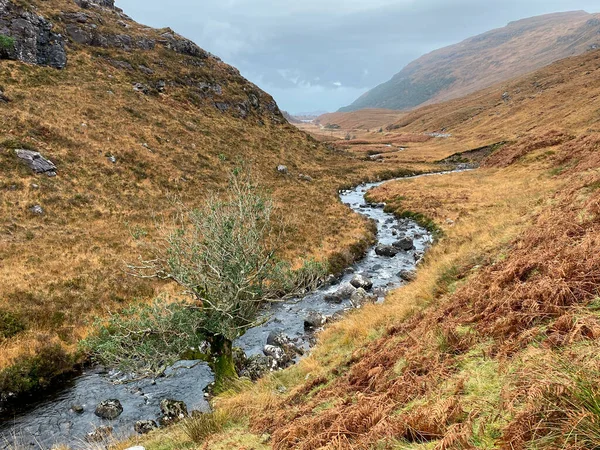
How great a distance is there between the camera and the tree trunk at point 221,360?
11453 millimetres

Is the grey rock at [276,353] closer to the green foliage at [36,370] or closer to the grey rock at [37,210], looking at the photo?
the green foliage at [36,370]

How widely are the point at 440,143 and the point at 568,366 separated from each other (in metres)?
108

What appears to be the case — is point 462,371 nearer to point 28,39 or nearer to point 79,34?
point 28,39

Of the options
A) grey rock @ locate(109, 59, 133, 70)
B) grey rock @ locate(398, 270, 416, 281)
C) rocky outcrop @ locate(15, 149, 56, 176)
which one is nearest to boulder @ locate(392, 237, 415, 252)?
grey rock @ locate(398, 270, 416, 281)

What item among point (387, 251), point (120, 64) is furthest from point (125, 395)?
point (120, 64)

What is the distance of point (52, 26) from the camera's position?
173 ft

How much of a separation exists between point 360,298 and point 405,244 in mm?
9366

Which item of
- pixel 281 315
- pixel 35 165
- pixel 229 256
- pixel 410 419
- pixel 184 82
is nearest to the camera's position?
pixel 410 419

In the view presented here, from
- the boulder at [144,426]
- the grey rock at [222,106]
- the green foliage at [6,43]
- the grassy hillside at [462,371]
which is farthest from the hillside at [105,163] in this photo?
the grassy hillside at [462,371]

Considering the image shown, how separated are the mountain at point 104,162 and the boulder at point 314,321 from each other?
25.9ft

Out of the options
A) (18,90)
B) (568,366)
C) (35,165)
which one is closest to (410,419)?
(568,366)

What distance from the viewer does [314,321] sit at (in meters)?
15.9

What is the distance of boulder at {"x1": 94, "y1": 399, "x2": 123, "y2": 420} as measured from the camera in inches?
430

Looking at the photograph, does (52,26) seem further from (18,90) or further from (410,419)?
(410,419)
